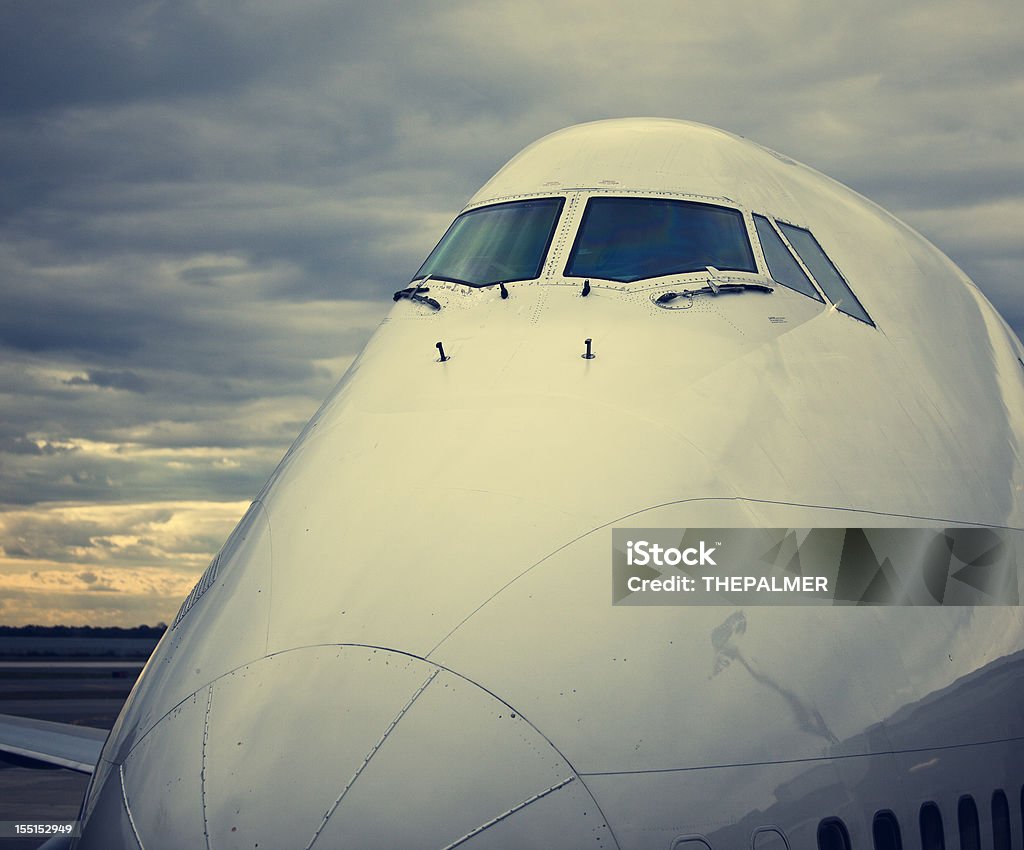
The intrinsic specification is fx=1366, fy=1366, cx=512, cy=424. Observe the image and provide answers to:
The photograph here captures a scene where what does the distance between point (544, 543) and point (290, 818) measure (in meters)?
1.93

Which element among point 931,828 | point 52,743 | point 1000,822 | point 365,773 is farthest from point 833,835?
point 52,743

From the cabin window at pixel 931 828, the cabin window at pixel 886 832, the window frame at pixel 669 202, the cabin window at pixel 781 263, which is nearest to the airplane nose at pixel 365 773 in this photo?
the cabin window at pixel 886 832

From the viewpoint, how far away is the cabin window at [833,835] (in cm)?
702

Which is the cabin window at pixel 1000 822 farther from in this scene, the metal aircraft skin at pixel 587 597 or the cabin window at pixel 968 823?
the cabin window at pixel 968 823

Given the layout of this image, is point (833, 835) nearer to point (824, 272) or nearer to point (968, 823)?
point (968, 823)

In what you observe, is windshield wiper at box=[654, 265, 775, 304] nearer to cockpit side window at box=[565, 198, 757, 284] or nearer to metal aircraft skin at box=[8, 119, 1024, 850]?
metal aircraft skin at box=[8, 119, 1024, 850]

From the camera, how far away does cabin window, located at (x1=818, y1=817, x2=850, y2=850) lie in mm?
7016

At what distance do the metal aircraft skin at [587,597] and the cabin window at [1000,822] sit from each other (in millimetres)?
36

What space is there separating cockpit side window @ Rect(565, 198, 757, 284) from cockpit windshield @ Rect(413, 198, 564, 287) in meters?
0.30

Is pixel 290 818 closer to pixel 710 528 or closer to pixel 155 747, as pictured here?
pixel 155 747

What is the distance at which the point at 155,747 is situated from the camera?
704cm

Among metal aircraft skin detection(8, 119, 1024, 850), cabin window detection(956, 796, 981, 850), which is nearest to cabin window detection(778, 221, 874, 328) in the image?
metal aircraft skin detection(8, 119, 1024, 850)

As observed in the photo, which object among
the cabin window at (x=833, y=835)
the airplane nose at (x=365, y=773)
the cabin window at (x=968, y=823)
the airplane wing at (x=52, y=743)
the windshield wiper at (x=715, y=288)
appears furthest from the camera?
the airplane wing at (x=52, y=743)

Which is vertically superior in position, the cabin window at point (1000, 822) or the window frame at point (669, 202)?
the window frame at point (669, 202)
